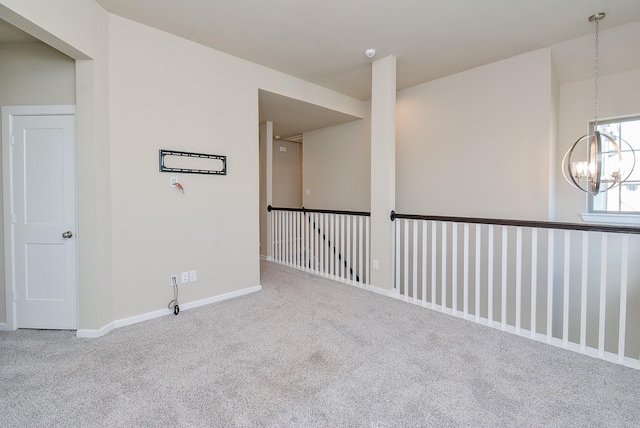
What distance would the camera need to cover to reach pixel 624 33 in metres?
3.00

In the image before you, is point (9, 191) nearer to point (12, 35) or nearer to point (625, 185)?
point (12, 35)

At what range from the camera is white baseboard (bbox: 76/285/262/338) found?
8.31 feet

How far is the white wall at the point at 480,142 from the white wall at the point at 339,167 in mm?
660

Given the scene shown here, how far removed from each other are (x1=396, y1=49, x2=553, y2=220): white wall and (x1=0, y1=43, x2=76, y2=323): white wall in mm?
4131

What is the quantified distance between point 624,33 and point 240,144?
13.6ft

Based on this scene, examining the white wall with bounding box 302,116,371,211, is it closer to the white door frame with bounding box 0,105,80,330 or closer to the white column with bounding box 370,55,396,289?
the white column with bounding box 370,55,396,289

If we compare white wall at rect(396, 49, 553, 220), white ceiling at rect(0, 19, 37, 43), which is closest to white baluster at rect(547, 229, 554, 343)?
white wall at rect(396, 49, 553, 220)

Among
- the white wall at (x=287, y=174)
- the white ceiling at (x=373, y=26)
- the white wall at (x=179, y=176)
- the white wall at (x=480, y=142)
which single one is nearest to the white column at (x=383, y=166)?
the white ceiling at (x=373, y=26)

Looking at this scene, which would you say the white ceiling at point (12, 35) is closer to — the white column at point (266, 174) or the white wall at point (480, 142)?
the white column at point (266, 174)

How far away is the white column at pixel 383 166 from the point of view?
3.59 metres

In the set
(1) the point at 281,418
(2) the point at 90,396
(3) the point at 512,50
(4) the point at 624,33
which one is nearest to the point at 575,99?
(4) the point at 624,33

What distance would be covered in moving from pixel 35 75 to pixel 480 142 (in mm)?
4792

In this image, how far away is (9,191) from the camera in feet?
8.68

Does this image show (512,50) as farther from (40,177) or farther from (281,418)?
(40,177)
